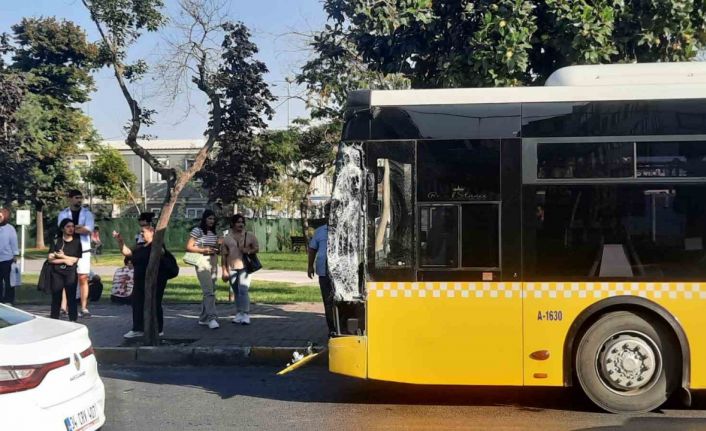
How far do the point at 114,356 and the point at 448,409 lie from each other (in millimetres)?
5152

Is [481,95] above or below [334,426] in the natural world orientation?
above

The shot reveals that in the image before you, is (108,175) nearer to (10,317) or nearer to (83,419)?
(10,317)

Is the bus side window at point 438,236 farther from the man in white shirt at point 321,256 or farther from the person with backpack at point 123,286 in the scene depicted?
the person with backpack at point 123,286

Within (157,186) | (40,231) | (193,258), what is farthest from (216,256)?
(157,186)

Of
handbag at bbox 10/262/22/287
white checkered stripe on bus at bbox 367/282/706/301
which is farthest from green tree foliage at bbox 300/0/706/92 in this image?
handbag at bbox 10/262/22/287

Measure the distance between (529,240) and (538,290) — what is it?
49 centimetres

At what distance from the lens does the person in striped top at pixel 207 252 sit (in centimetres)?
1128

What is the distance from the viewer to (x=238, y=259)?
1152 centimetres

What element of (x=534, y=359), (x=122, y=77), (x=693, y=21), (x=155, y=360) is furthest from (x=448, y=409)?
(x=122, y=77)

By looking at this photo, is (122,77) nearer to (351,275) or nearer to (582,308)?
(351,275)

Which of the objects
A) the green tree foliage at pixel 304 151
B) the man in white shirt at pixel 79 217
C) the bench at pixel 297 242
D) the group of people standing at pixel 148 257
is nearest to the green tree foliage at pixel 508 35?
the group of people standing at pixel 148 257

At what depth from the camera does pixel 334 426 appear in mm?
6688

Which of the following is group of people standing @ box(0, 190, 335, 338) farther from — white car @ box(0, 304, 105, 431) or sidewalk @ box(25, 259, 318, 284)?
sidewalk @ box(25, 259, 318, 284)

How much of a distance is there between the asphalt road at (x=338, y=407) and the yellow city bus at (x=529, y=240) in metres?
0.37
